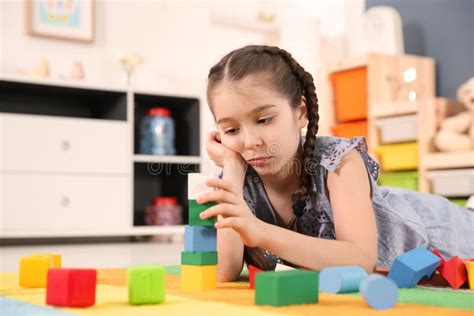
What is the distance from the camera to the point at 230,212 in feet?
2.84

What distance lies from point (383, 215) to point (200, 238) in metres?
0.45

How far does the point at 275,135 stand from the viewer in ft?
3.23

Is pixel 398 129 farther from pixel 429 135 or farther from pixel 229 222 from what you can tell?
pixel 229 222

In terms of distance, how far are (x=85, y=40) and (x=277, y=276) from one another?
2508mm

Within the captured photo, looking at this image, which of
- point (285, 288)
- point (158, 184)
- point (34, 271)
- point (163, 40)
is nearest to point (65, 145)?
point (158, 184)

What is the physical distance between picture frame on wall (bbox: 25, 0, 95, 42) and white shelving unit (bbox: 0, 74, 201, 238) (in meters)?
0.28

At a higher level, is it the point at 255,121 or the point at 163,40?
the point at 163,40

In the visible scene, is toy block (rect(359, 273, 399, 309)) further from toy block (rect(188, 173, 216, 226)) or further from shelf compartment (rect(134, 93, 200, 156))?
shelf compartment (rect(134, 93, 200, 156))

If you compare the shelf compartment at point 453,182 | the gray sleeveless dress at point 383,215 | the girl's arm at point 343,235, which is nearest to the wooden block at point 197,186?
the girl's arm at point 343,235

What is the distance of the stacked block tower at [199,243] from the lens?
91cm

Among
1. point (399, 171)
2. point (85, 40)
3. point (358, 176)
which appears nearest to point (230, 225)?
point (358, 176)

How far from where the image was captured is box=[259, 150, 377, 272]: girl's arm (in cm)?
92

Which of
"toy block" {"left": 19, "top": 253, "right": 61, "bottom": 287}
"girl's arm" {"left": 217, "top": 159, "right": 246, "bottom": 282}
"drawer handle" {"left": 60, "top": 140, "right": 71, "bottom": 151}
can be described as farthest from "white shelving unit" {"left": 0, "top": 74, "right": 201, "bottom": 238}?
"girl's arm" {"left": 217, "top": 159, "right": 246, "bottom": 282}

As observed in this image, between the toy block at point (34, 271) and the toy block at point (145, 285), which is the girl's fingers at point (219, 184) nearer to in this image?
the toy block at point (145, 285)
